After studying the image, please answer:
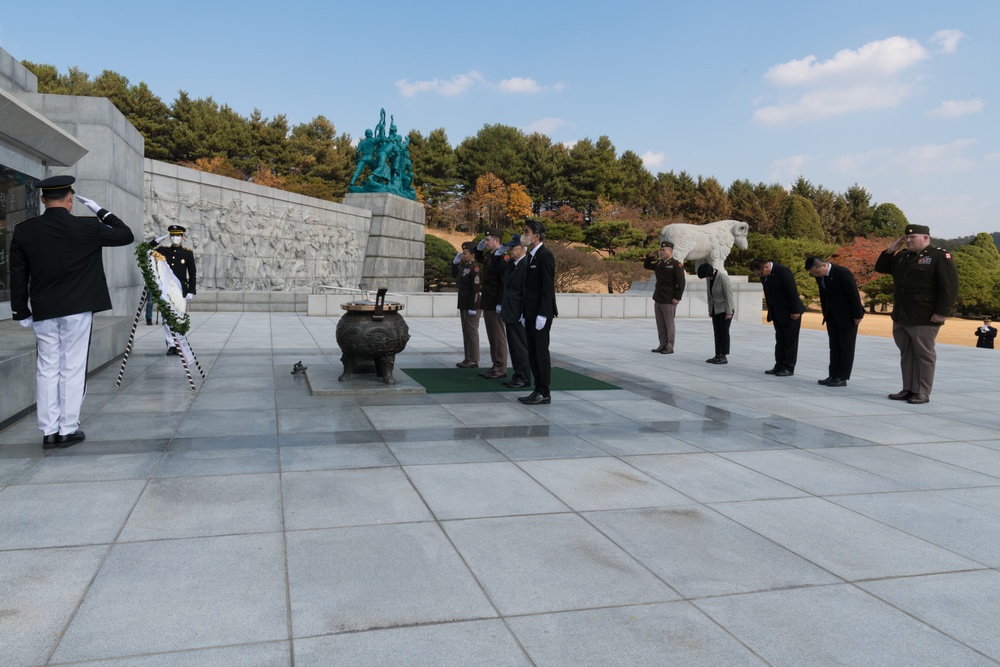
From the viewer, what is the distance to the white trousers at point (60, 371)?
15.1 ft

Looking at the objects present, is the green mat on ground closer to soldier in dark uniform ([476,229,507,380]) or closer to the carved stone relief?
soldier in dark uniform ([476,229,507,380])

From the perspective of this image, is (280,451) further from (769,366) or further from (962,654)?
(769,366)

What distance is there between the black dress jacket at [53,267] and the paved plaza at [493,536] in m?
0.92

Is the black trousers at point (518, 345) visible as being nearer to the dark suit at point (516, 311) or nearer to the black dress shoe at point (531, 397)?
the dark suit at point (516, 311)

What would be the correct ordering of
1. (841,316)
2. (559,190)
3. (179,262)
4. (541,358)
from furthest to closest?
(559,190) → (179,262) → (841,316) → (541,358)

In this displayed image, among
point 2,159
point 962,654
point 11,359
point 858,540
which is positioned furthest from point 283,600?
point 2,159

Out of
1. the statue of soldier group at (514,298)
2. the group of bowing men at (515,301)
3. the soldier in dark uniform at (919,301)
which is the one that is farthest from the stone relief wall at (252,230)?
the soldier in dark uniform at (919,301)

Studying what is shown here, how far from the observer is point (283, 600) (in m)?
2.57

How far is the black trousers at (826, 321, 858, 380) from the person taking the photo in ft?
27.0

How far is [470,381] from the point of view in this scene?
7.88m

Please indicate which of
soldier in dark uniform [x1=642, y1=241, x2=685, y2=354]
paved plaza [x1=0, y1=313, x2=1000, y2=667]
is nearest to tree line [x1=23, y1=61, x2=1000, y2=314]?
soldier in dark uniform [x1=642, y1=241, x2=685, y2=354]

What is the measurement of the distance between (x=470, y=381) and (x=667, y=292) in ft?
16.3

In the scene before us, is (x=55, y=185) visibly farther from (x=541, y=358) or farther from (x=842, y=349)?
(x=842, y=349)

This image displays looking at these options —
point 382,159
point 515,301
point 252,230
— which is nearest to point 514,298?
point 515,301
